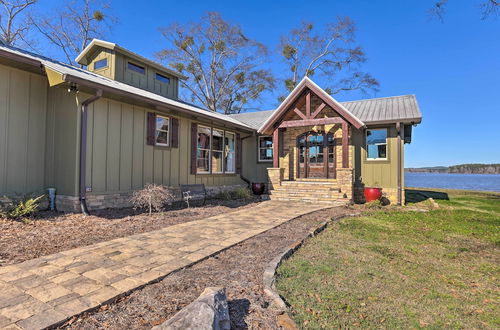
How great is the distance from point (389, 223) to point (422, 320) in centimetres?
476

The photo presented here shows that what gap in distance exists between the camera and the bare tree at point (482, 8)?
29.9 ft

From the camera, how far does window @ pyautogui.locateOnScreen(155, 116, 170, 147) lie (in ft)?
30.2

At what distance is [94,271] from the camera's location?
323 cm

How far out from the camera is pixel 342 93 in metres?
24.0

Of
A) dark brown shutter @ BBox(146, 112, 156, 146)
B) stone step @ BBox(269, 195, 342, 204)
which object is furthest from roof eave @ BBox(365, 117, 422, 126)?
dark brown shutter @ BBox(146, 112, 156, 146)

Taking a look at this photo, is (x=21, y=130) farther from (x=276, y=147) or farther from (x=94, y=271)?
(x=276, y=147)

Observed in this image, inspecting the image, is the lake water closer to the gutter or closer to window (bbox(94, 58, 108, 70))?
the gutter

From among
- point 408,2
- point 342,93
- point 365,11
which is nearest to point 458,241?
point 408,2

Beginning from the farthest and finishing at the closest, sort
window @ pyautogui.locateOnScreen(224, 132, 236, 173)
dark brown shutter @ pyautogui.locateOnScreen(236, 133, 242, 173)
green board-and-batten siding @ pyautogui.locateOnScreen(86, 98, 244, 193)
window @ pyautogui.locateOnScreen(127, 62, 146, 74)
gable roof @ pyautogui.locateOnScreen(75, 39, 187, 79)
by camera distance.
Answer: dark brown shutter @ pyautogui.locateOnScreen(236, 133, 242, 173), window @ pyautogui.locateOnScreen(224, 132, 236, 173), window @ pyautogui.locateOnScreen(127, 62, 146, 74), gable roof @ pyautogui.locateOnScreen(75, 39, 187, 79), green board-and-batten siding @ pyautogui.locateOnScreen(86, 98, 244, 193)

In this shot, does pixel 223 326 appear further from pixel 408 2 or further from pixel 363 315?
pixel 408 2

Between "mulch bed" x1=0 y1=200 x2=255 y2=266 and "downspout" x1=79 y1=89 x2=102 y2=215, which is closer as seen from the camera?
"mulch bed" x1=0 y1=200 x2=255 y2=266

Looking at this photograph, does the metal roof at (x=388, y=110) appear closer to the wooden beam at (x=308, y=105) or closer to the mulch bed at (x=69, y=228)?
the wooden beam at (x=308, y=105)

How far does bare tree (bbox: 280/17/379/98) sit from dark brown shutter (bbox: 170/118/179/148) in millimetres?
16024

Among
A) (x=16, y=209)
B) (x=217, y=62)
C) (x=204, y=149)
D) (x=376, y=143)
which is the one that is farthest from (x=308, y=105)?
(x=217, y=62)
